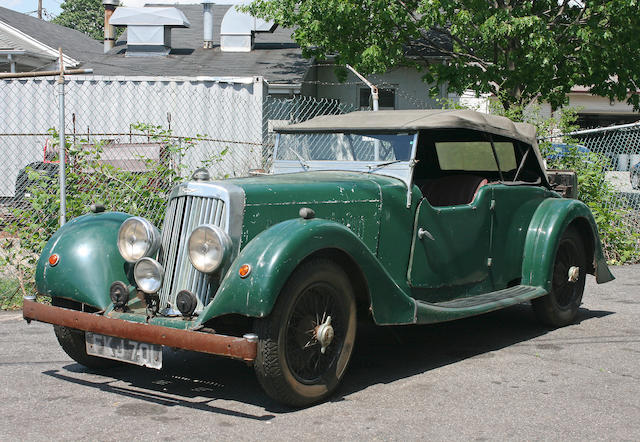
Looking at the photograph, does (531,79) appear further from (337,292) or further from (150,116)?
(337,292)

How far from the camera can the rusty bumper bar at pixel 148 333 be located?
13.0 ft

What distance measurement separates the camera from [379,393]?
15.2ft

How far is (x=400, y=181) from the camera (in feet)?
17.4

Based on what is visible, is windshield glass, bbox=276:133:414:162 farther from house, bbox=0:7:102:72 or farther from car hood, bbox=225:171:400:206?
house, bbox=0:7:102:72

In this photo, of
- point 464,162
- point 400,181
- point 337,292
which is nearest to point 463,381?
point 337,292

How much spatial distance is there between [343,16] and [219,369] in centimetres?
951

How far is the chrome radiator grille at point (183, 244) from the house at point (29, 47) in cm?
1406

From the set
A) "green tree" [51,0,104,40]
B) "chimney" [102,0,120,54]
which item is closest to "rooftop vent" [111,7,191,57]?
"chimney" [102,0,120,54]

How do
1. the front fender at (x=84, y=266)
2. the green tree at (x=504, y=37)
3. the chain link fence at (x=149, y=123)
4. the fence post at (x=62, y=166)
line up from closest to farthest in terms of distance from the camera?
the front fender at (x=84, y=266) < the fence post at (x=62, y=166) < the chain link fence at (x=149, y=123) < the green tree at (x=504, y=37)

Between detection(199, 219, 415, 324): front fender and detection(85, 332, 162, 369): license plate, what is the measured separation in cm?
35

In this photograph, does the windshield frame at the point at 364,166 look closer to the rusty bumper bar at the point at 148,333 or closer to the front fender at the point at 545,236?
the front fender at the point at 545,236

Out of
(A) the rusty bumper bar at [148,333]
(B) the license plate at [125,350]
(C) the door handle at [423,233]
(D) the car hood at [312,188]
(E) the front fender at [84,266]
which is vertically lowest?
(B) the license plate at [125,350]

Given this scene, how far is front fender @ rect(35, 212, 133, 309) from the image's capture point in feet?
15.6

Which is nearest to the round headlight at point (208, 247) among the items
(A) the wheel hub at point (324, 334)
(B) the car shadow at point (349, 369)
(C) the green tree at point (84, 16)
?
(A) the wheel hub at point (324, 334)
